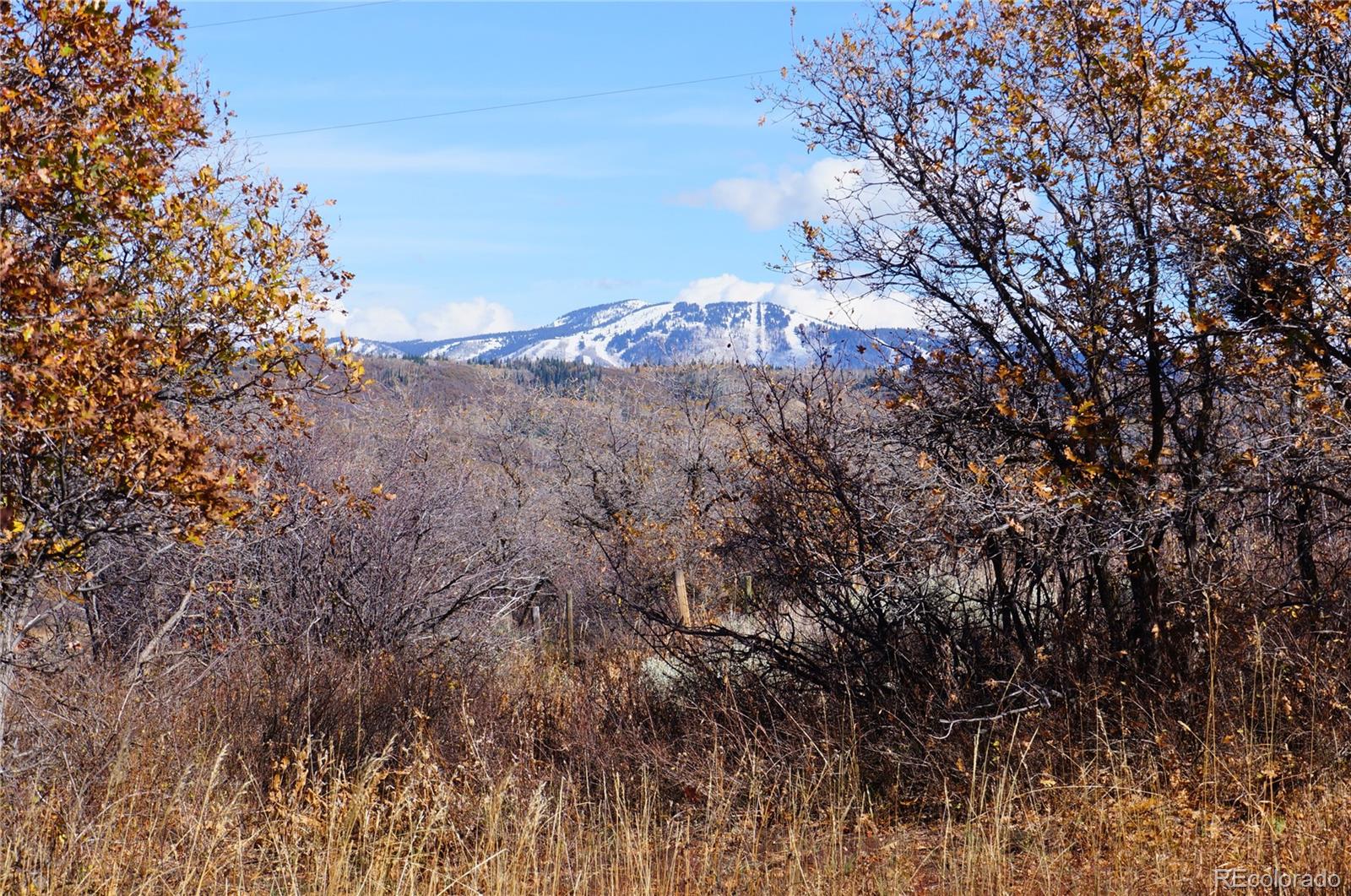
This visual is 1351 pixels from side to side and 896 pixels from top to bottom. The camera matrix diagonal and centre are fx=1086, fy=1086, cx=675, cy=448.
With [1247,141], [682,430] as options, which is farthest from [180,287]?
[682,430]

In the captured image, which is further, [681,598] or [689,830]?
[681,598]

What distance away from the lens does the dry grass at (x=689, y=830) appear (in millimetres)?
4492

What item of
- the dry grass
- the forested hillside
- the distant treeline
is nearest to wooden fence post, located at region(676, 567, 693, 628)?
the forested hillside

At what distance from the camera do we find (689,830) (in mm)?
5098

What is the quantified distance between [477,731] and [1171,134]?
647cm

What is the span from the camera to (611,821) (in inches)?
274

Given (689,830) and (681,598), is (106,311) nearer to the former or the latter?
(689,830)

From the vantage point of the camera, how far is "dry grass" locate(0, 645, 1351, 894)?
4.49 meters

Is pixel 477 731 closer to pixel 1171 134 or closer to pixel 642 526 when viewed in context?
pixel 1171 134

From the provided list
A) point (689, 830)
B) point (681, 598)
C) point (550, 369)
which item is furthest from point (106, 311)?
point (550, 369)

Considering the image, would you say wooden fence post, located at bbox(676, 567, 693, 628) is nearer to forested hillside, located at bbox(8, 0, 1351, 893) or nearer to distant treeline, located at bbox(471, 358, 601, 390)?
forested hillside, located at bbox(8, 0, 1351, 893)

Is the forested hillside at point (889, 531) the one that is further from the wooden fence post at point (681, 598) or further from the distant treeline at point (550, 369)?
the distant treeline at point (550, 369)

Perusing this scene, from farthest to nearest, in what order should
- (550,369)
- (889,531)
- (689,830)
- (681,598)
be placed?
(550,369) < (681,598) < (889,531) < (689,830)

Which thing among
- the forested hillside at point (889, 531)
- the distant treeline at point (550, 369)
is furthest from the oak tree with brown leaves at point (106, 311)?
the distant treeline at point (550, 369)
